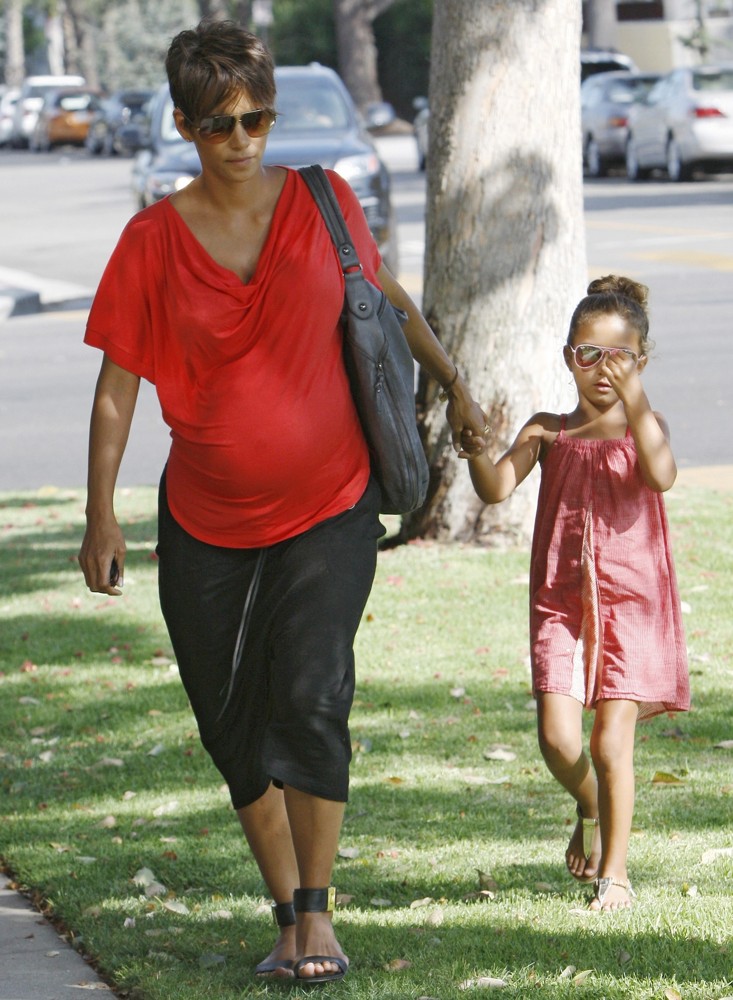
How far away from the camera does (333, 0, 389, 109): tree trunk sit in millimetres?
47312

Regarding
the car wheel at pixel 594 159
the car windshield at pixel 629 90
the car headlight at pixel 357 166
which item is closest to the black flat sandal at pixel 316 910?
the car headlight at pixel 357 166

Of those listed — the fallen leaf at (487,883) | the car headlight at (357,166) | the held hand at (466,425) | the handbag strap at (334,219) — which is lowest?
the fallen leaf at (487,883)

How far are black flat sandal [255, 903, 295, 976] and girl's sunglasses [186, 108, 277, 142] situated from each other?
1635mm

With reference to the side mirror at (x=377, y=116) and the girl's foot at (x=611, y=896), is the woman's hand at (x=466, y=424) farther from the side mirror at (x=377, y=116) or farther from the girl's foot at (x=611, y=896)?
the side mirror at (x=377, y=116)

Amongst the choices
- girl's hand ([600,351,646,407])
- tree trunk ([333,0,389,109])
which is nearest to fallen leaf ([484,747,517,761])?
girl's hand ([600,351,646,407])

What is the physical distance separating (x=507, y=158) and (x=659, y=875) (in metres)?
4.18

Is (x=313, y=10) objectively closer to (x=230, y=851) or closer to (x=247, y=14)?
(x=247, y=14)

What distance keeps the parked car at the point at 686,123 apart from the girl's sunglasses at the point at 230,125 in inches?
939

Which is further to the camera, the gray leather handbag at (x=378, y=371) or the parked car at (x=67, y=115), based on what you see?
the parked car at (x=67, y=115)

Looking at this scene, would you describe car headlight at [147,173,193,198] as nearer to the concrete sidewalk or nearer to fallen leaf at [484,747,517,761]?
fallen leaf at [484,747,517,761]

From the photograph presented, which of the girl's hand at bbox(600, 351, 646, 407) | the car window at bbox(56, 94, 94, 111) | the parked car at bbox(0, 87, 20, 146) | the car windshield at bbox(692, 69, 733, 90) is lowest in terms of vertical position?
the parked car at bbox(0, 87, 20, 146)

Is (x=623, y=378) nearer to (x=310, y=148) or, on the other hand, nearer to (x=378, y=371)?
(x=378, y=371)

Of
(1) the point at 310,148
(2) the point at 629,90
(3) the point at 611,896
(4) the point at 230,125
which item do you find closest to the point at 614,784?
(3) the point at 611,896

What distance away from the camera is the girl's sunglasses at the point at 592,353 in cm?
387
